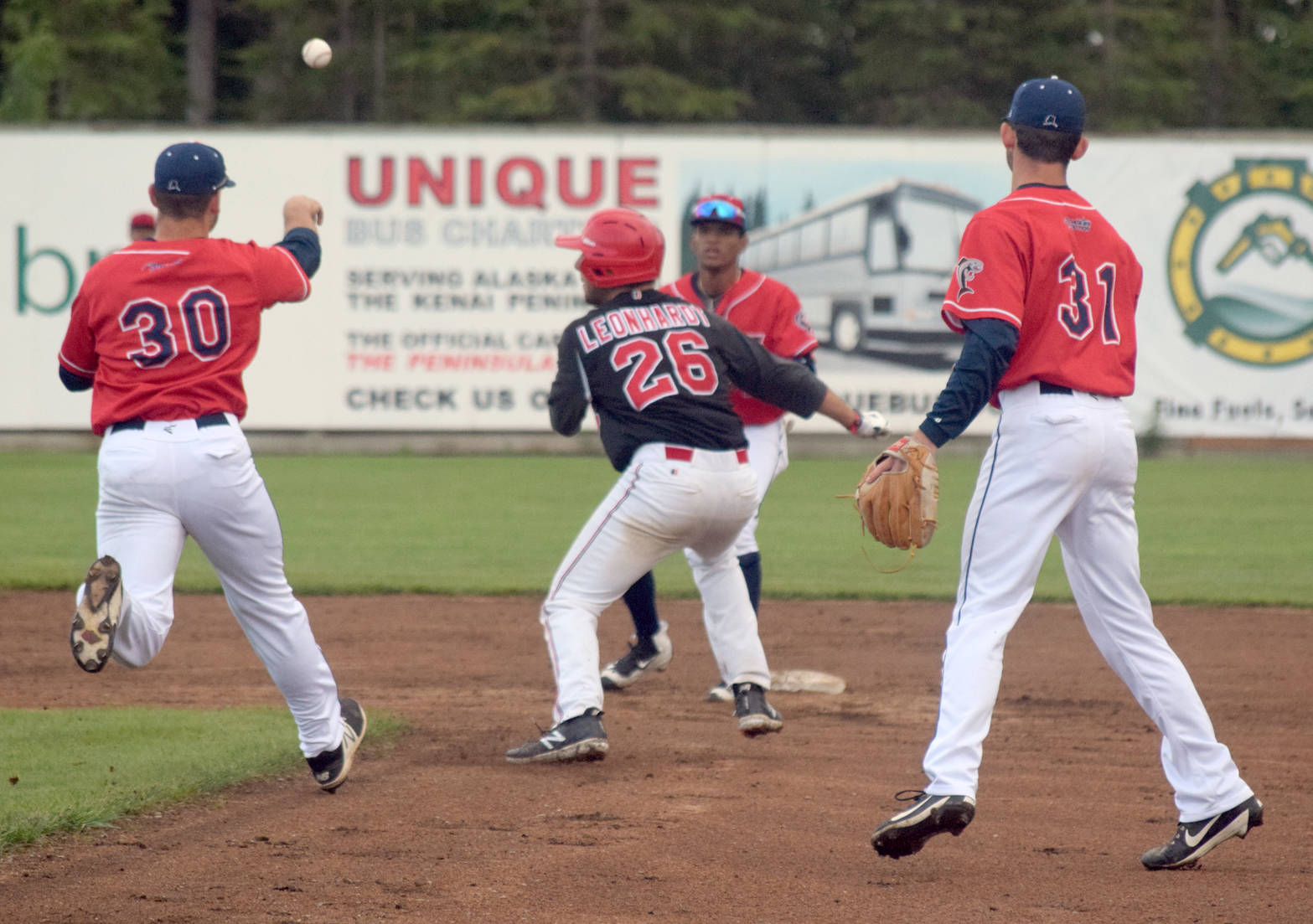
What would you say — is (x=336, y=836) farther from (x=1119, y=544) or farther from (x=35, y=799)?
(x=1119, y=544)

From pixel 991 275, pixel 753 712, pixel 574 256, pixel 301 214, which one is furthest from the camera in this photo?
pixel 574 256

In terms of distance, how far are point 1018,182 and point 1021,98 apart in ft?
0.72

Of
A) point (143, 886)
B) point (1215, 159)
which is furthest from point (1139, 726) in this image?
point (1215, 159)

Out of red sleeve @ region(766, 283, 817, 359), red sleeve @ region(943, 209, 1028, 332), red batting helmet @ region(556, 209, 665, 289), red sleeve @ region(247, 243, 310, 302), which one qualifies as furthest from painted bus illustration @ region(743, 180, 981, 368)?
red sleeve @ region(943, 209, 1028, 332)

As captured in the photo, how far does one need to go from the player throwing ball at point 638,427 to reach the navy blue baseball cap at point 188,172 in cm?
120

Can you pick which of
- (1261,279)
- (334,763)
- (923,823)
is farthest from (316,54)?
(1261,279)

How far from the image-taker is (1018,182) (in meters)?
4.24

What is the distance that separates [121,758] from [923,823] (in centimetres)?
281

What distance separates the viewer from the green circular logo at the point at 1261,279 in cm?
1814

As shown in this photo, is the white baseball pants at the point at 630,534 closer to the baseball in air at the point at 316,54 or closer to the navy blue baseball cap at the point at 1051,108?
the navy blue baseball cap at the point at 1051,108

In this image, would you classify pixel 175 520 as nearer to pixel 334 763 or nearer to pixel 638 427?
pixel 334 763

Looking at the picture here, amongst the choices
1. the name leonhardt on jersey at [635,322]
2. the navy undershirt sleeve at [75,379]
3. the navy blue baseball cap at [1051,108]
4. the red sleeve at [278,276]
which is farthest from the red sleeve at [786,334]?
the navy undershirt sleeve at [75,379]

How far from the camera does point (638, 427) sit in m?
5.21

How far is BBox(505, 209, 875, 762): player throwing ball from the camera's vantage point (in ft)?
16.9
